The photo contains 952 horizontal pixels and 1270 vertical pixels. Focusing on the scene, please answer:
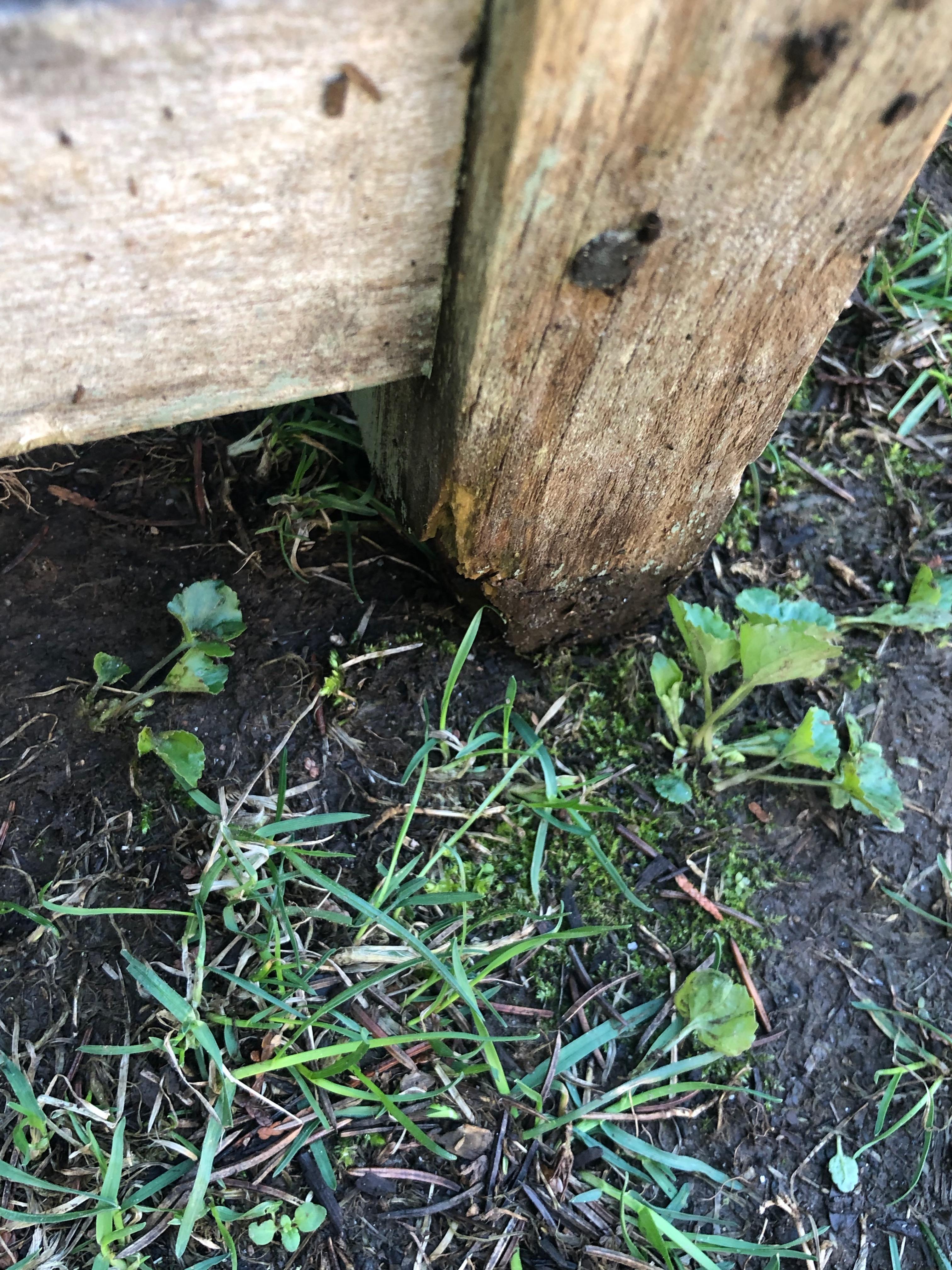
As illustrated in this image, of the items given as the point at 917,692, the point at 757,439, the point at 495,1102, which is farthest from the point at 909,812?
the point at 495,1102

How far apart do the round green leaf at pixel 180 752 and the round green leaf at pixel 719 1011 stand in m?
0.85

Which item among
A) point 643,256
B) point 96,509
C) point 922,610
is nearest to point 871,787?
point 922,610

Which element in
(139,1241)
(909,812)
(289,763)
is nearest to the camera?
(139,1241)

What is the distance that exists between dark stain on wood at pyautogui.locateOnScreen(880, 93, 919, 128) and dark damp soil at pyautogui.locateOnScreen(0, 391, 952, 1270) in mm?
1010

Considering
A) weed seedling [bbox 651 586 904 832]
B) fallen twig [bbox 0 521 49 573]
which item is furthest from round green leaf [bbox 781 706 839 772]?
fallen twig [bbox 0 521 49 573]

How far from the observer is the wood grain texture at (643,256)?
84 cm

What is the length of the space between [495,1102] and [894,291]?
199cm

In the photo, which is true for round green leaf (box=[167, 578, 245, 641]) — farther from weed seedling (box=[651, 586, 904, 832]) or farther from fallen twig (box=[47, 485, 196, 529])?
weed seedling (box=[651, 586, 904, 832])

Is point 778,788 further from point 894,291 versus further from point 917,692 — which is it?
point 894,291

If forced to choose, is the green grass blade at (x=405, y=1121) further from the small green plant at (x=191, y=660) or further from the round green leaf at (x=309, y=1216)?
the small green plant at (x=191, y=660)

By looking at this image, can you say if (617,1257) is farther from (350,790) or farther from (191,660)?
(191,660)

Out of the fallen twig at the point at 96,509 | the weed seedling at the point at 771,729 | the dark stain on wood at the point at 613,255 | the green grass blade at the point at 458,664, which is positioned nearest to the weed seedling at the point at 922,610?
the weed seedling at the point at 771,729

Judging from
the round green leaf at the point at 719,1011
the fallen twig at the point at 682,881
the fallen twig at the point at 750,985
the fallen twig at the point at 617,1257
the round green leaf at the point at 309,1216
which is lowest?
the fallen twig at the point at 617,1257

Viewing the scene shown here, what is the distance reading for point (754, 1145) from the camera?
57.2 inches
